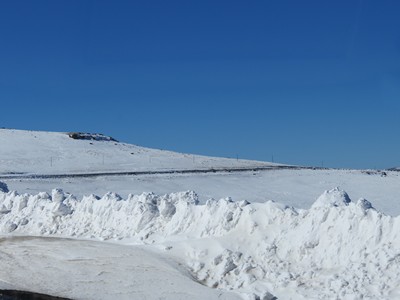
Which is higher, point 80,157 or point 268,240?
point 80,157

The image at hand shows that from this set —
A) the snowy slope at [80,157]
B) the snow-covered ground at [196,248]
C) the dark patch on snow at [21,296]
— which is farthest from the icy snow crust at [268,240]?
the snowy slope at [80,157]

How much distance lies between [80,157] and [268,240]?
4058cm

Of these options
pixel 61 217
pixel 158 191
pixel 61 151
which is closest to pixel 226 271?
pixel 61 217

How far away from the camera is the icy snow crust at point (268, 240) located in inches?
502

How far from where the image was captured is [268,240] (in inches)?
579

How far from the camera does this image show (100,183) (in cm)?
3747

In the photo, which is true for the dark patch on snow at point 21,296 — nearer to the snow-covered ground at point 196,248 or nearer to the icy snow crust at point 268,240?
the snow-covered ground at point 196,248

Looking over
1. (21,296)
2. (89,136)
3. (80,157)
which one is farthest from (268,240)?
(89,136)

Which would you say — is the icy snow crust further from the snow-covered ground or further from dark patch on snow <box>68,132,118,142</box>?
dark patch on snow <box>68,132,118,142</box>

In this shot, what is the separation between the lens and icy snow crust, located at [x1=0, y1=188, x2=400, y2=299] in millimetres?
12758

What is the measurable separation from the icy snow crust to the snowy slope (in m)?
27.7

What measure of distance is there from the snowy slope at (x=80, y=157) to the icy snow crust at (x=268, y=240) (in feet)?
90.8

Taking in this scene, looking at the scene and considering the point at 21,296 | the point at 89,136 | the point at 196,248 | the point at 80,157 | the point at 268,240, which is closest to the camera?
the point at 21,296

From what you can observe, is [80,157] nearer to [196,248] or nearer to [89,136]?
[89,136]
